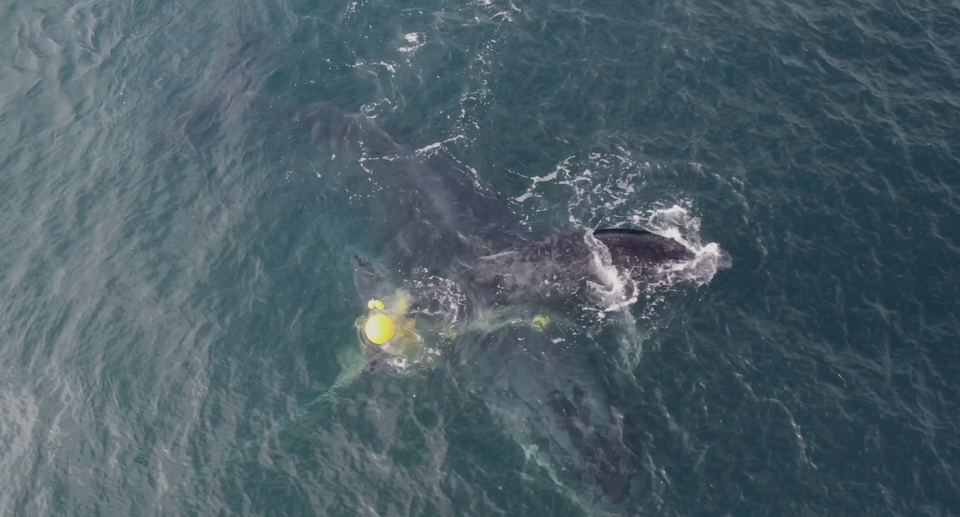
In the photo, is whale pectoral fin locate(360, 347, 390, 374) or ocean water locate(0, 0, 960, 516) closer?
ocean water locate(0, 0, 960, 516)

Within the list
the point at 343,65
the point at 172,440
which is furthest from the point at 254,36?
the point at 172,440

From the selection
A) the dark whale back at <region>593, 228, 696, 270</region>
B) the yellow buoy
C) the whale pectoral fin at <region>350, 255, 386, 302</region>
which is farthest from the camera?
the whale pectoral fin at <region>350, 255, 386, 302</region>

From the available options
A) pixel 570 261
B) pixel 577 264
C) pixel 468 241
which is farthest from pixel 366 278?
pixel 577 264

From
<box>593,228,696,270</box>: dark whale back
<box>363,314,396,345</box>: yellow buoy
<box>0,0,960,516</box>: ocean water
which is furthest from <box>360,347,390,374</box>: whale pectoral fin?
<box>593,228,696,270</box>: dark whale back

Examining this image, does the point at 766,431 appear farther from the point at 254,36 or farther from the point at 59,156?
the point at 59,156

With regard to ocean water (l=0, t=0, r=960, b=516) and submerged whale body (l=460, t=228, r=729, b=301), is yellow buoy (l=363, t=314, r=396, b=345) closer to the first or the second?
ocean water (l=0, t=0, r=960, b=516)

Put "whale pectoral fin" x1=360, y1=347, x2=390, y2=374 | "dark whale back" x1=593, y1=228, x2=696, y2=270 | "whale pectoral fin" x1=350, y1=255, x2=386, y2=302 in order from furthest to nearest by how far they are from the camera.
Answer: "whale pectoral fin" x1=350, y1=255, x2=386, y2=302 → "dark whale back" x1=593, y1=228, x2=696, y2=270 → "whale pectoral fin" x1=360, y1=347, x2=390, y2=374
